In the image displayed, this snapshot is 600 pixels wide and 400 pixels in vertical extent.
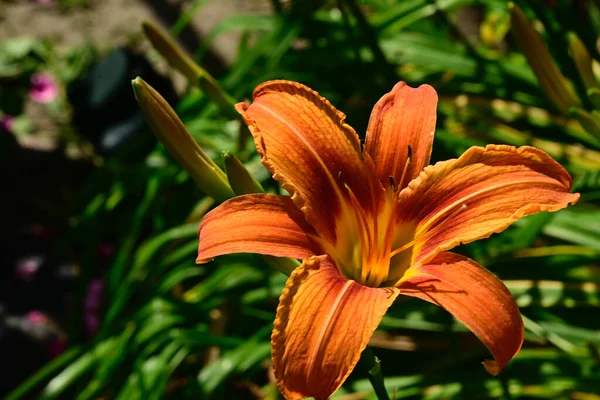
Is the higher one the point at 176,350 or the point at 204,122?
the point at 204,122

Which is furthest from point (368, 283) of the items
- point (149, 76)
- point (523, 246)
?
point (149, 76)

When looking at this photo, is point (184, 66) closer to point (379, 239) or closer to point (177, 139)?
point (177, 139)

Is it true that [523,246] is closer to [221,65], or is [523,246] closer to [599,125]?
[599,125]

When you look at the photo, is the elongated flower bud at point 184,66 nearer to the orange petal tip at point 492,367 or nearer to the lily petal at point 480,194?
the lily petal at point 480,194

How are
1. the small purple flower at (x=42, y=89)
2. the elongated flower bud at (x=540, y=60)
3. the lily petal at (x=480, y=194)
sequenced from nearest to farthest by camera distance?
the lily petal at (x=480, y=194), the elongated flower bud at (x=540, y=60), the small purple flower at (x=42, y=89)

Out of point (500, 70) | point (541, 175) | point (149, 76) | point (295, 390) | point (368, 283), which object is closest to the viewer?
point (295, 390)

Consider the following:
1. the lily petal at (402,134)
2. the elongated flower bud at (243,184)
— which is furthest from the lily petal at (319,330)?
the lily petal at (402,134)

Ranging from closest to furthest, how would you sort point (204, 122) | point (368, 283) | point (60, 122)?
point (368, 283)
point (204, 122)
point (60, 122)

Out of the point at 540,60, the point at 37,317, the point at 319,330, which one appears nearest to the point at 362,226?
the point at 319,330
